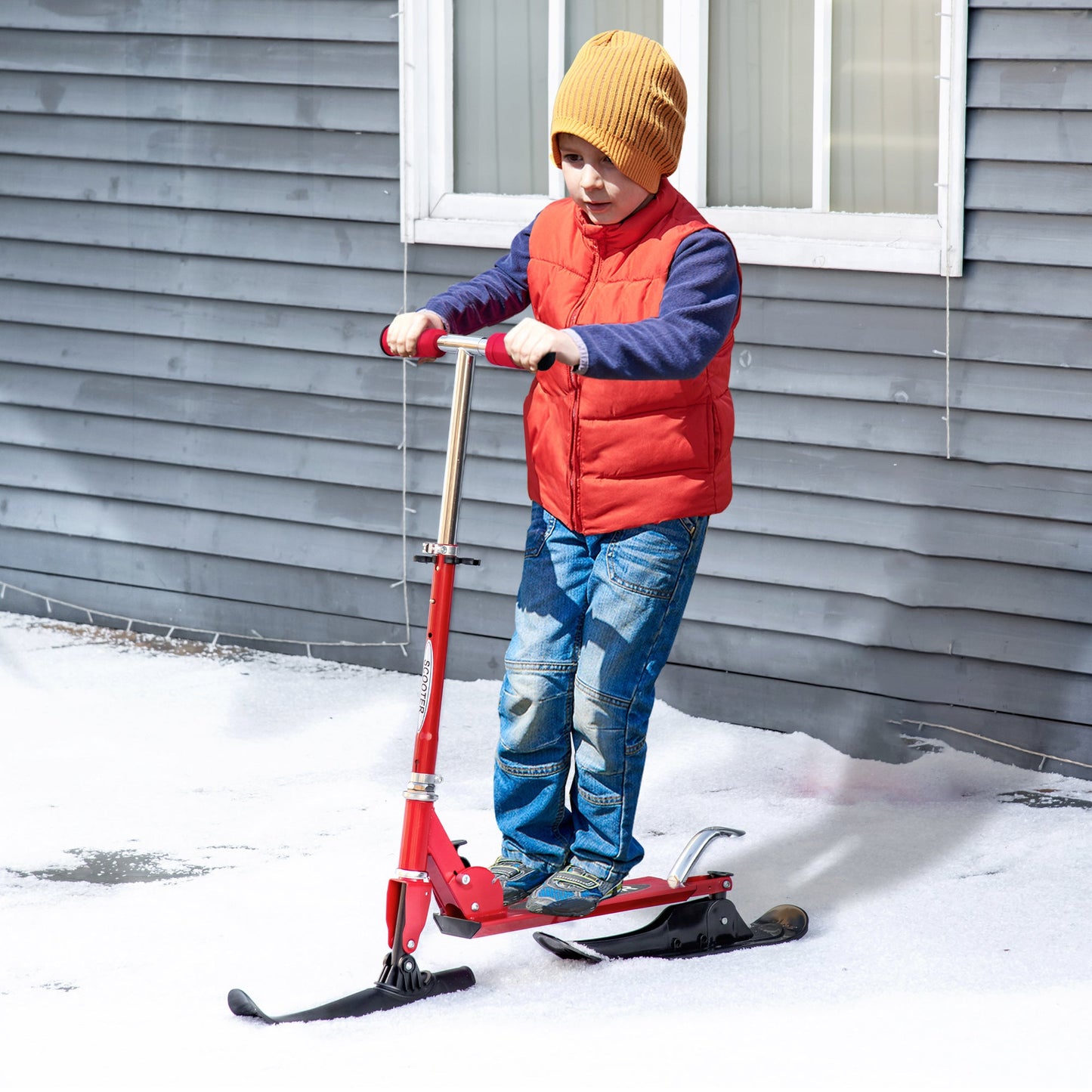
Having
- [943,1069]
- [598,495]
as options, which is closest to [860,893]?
[943,1069]

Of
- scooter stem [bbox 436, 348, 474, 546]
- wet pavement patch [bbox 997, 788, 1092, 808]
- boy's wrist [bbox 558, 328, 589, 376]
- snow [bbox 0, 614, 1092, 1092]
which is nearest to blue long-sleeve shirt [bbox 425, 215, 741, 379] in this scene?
boy's wrist [bbox 558, 328, 589, 376]

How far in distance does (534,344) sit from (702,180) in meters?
2.03

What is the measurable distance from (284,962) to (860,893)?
3.91 feet

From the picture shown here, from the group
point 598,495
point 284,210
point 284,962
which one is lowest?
point 284,962

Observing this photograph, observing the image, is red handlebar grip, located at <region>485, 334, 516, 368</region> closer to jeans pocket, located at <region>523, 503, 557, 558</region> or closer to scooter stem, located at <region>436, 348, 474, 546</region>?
scooter stem, located at <region>436, 348, 474, 546</region>

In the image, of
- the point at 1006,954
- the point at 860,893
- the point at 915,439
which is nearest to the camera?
the point at 1006,954

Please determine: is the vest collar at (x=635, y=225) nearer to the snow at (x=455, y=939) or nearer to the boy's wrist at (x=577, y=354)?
the boy's wrist at (x=577, y=354)

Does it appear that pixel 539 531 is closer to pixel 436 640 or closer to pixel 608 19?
pixel 436 640

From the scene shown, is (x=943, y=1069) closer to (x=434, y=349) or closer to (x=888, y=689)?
(x=434, y=349)

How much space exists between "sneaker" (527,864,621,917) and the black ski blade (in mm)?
242

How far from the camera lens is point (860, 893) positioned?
3404mm

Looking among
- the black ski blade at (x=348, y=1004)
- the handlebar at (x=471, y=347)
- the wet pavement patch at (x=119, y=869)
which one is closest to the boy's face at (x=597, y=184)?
the handlebar at (x=471, y=347)

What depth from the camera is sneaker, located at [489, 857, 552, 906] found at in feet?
9.99

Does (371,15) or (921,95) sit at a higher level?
(371,15)
